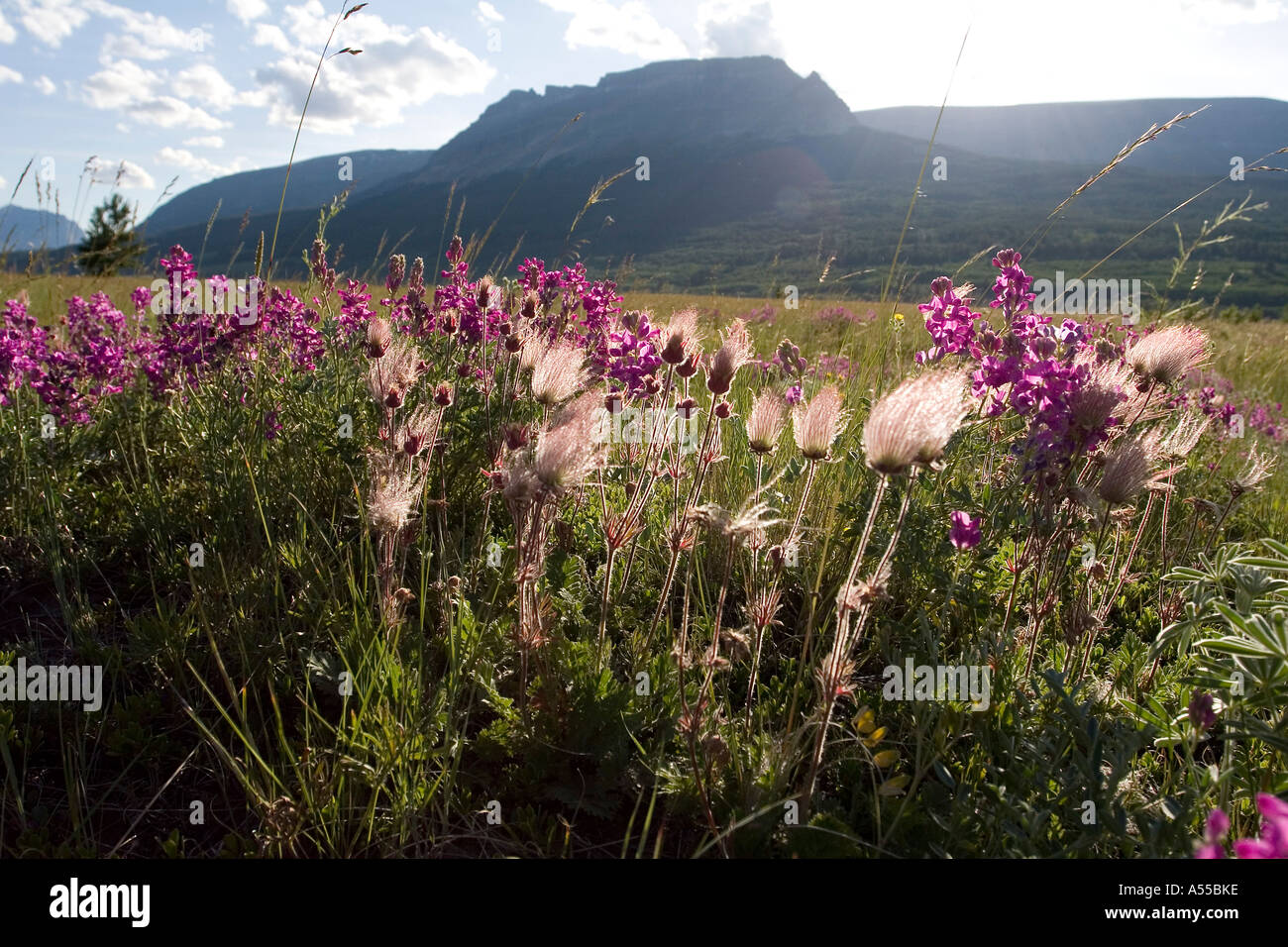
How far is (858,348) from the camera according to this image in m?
6.56

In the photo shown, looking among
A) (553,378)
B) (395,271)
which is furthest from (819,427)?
(395,271)

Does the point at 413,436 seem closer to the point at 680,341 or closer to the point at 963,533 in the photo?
the point at 680,341

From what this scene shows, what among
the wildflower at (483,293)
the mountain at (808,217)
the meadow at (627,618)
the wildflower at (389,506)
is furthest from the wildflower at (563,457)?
the mountain at (808,217)

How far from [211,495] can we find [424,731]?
5.66 feet

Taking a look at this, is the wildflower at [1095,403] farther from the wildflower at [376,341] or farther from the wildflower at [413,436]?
the wildflower at [376,341]

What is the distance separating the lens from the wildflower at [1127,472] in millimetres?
1743

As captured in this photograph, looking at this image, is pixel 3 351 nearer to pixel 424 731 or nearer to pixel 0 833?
pixel 0 833

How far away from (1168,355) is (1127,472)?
517 mm

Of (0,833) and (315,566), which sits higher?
(315,566)

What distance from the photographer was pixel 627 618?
8.04 feet

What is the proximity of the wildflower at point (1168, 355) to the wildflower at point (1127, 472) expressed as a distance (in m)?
0.36

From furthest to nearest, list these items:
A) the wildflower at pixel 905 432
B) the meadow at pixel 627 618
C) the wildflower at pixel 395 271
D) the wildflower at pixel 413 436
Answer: the wildflower at pixel 395 271
the wildflower at pixel 413 436
the meadow at pixel 627 618
the wildflower at pixel 905 432

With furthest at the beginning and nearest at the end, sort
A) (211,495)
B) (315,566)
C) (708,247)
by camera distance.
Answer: (708,247) < (211,495) < (315,566)
